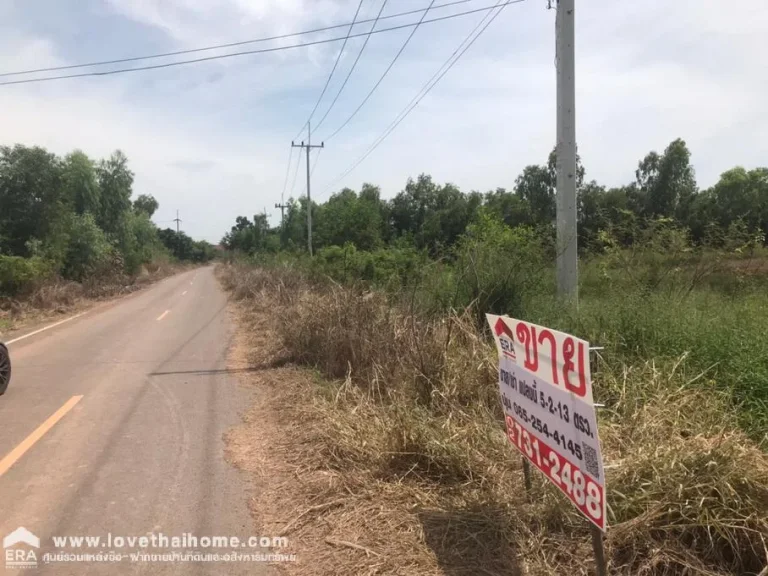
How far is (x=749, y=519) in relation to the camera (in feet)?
9.62

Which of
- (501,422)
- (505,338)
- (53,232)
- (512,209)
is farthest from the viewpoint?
(512,209)

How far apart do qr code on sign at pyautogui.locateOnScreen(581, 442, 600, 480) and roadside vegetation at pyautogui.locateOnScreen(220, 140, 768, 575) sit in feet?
2.57

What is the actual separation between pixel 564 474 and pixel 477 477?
1.33 metres

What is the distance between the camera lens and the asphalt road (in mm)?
3857

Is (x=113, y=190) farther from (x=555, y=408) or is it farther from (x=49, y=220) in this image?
(x=555, y=408)

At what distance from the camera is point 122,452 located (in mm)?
5344

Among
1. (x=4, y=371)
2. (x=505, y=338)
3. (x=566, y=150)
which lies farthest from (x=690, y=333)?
(x=4, y=371)

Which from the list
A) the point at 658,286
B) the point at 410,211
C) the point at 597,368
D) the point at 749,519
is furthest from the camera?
the point at 410,211

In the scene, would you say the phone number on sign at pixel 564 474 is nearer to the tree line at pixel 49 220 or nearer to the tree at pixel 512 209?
the tree line at pixel 49 220

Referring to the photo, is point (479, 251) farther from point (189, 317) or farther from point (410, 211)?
point (410, 211)

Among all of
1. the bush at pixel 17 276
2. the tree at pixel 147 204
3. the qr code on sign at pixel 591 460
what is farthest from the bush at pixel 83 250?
the tree at pixel 147 204

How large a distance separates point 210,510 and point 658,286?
21.9 feet

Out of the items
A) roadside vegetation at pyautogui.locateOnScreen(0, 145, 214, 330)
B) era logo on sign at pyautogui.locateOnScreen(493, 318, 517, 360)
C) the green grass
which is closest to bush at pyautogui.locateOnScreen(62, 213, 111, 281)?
roadside vegetation at pyautogui.locateOnScreen(0, 145, 214, 330)

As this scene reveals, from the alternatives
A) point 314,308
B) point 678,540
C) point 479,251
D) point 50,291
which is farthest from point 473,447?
point 50,291
